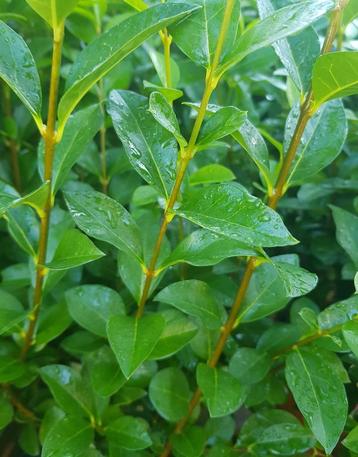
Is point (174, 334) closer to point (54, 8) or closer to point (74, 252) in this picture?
point (74, 252)

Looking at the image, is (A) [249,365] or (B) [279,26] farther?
(A) [249,365]

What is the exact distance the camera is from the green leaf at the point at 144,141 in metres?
0.50

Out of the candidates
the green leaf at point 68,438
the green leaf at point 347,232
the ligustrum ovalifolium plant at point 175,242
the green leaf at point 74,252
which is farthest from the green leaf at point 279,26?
the green leaf at point 68,438

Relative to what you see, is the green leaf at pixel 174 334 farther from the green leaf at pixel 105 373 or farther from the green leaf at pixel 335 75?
the green leaf at pixel 335 75

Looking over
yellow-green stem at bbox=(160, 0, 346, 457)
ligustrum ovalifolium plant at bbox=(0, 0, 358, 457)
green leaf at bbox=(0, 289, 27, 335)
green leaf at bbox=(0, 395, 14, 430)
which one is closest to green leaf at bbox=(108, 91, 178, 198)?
ligustrum ovalifolium plant at bbox=(0, 0, 358, 457)

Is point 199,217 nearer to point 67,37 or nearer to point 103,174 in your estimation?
point 103,174

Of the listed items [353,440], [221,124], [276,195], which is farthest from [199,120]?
[353,440]

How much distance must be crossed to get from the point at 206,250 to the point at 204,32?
0.20 metres

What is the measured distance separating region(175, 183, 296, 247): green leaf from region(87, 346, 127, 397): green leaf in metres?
0.22

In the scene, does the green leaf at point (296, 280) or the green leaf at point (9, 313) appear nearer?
the green leaf at point (296, 280)

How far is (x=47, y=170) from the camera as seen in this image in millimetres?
499

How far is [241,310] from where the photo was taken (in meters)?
0.62

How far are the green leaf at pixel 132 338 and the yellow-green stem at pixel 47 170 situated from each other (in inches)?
4.0

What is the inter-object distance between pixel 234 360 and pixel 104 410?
17 cm
